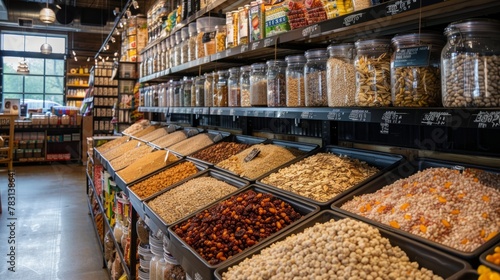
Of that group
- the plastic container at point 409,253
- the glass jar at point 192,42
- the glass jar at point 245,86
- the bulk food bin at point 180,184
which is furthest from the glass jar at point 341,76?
the glass jar at point 192,42

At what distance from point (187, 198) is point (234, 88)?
979 mm

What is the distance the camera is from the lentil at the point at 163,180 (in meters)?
2.46

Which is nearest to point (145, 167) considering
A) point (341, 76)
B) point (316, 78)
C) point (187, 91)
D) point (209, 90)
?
point (209, 90)

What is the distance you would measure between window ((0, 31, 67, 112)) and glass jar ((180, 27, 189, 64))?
44.2 ft

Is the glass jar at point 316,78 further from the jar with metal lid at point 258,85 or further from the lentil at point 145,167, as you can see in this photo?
the lentil at point 145,167

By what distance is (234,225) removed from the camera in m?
1.66

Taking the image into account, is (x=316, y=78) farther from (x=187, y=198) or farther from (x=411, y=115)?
(x=187, y=198)

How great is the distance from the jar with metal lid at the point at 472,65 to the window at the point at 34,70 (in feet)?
53.5

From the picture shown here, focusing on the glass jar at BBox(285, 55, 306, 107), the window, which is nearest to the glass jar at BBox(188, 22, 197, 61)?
the glass jar at BBox(285, 55, 306, 107)

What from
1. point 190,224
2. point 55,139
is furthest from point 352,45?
point 55,139

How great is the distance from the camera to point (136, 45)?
24.1 ft

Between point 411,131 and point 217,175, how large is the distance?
1090 mm

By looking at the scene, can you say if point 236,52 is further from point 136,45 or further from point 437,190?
point 136,45

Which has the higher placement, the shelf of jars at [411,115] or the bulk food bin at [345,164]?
the shelf of jars at [411,115]
